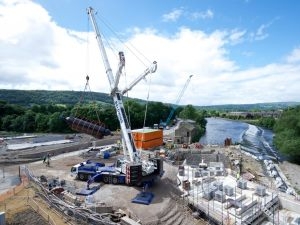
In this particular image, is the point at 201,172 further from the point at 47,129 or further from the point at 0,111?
the point at 0,111

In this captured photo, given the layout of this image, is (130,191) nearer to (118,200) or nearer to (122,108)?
(118,200)

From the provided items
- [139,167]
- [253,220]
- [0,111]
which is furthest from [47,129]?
[253,220]

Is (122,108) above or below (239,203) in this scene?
above

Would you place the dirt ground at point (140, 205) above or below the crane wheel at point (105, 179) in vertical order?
below

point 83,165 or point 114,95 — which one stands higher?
point 114,95

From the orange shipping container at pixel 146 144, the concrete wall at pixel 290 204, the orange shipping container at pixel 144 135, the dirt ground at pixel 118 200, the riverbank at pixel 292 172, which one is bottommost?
the riverbank at pixel 292 172

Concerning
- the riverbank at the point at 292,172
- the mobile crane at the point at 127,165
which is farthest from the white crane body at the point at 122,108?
the riverbank at the point at 292,172

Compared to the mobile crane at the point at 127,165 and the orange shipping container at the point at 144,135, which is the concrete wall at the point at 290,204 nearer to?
the mobile crane at the point at 127,165

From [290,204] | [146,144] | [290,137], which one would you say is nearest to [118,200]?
[290,204]

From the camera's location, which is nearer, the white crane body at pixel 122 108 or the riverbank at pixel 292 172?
the white crane body at pixel 122 108

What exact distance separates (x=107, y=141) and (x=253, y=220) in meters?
29.1

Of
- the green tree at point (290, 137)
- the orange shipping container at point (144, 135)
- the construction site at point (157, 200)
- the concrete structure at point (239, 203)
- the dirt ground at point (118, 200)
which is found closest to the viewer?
the dirt ground at point (118, 200)

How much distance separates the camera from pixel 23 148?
1677 inches

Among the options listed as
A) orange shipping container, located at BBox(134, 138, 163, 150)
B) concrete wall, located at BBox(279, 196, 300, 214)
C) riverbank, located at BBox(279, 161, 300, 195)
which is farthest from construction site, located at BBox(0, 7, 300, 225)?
orange shipping container, located at BBox(134, 138, 163, 150)
